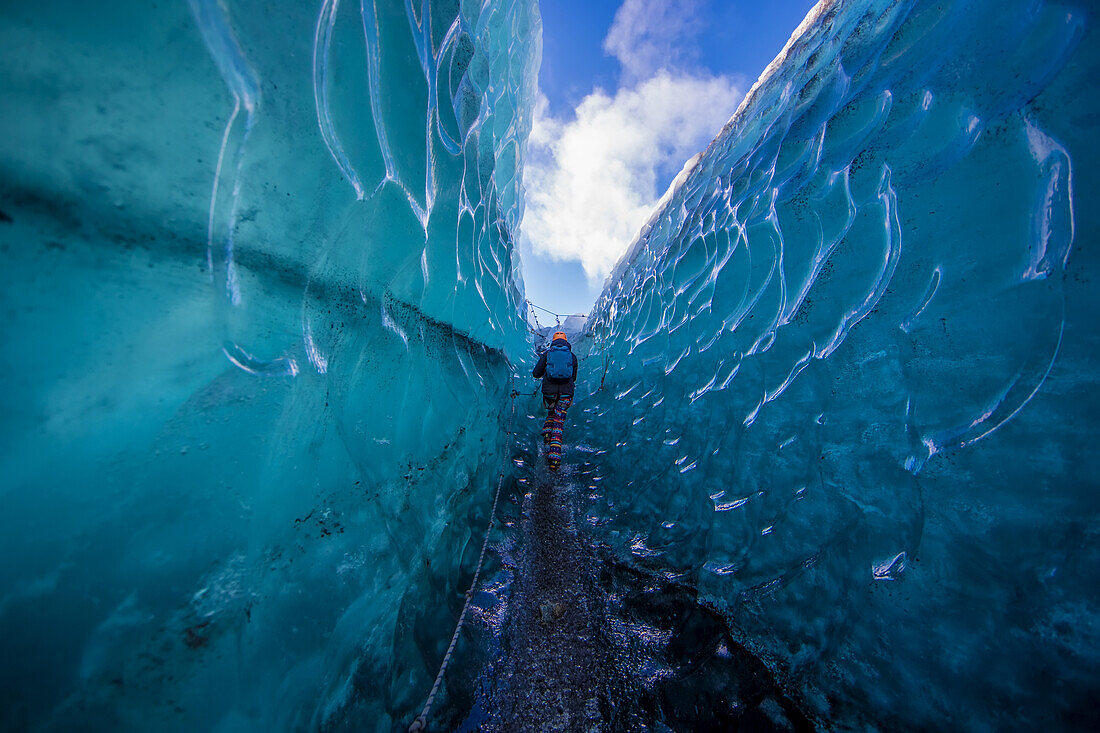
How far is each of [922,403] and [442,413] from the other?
2335mm

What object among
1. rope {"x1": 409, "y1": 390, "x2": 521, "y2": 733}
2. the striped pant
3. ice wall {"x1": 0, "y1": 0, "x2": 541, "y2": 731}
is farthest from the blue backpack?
ice wall {"x1": 0, "y1": 0, "x2": 541, "y2": 731}

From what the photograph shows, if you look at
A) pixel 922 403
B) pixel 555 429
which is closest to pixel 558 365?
pixel 555 429

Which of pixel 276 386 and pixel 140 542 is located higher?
pixel 276 386

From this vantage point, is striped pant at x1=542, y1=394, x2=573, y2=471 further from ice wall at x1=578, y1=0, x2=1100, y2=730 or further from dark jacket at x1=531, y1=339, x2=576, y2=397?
ice wall at x1=578, y1=0, x2=1100, y2=730

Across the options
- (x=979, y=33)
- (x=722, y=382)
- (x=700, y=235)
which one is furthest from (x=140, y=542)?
(x=700, y=235)

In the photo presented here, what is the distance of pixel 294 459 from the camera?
1112 millimetres

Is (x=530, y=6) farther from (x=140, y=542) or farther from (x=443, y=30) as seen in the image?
(x=140, y=542)

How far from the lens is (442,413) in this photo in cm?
225

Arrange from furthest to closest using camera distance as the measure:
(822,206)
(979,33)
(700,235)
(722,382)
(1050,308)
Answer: (700,235) → (722,382) → (822,206) → (979,33) → (1050,308)

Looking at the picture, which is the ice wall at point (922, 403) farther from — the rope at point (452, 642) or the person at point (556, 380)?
the person at point (556, 380)

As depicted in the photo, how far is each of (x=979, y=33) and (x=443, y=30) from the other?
258 cm

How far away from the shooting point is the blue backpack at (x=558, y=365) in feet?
14.0

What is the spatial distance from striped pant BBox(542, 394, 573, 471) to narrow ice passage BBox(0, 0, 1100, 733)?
130 centimetres

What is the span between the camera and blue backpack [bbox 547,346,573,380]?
168 inches
